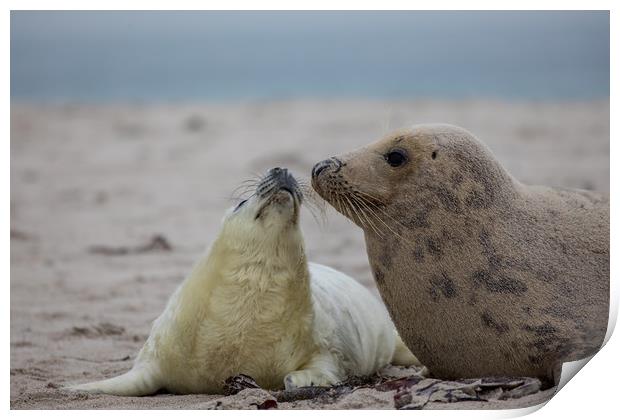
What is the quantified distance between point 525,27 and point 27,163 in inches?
365

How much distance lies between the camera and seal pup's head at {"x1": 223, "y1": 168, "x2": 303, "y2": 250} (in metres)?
4.61

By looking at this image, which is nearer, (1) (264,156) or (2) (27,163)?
(1) (264,156)

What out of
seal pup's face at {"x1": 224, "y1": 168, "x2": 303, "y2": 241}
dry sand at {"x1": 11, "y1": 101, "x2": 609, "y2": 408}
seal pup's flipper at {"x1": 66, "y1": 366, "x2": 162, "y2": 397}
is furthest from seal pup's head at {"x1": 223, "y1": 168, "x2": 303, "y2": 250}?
seal pup's flipper at {"x1": 66, "y1": 366, "x2": 162, "y2": 397}

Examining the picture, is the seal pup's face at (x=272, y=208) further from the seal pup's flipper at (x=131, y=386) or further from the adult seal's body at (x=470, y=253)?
the seal pup's flipper at (x=131, y=386)

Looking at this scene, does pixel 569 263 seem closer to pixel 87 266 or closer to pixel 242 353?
pixel 242 353

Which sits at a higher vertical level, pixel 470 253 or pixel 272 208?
pixel 272 208

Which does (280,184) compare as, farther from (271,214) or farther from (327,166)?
(327,166)

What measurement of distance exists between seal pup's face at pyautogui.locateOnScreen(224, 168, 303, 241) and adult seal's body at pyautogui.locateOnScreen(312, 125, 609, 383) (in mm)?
282

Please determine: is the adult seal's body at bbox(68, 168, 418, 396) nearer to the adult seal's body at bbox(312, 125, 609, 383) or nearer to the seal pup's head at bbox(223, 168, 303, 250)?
the seal pup's head at bbox(223, 168, 303, 250)

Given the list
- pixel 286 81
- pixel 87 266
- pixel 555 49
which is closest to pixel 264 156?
pixel 87 266

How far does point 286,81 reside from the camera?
22.5 m

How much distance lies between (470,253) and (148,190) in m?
7.43

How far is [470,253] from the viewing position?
421 cm

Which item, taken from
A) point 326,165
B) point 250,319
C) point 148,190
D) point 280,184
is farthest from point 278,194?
point 148,190
